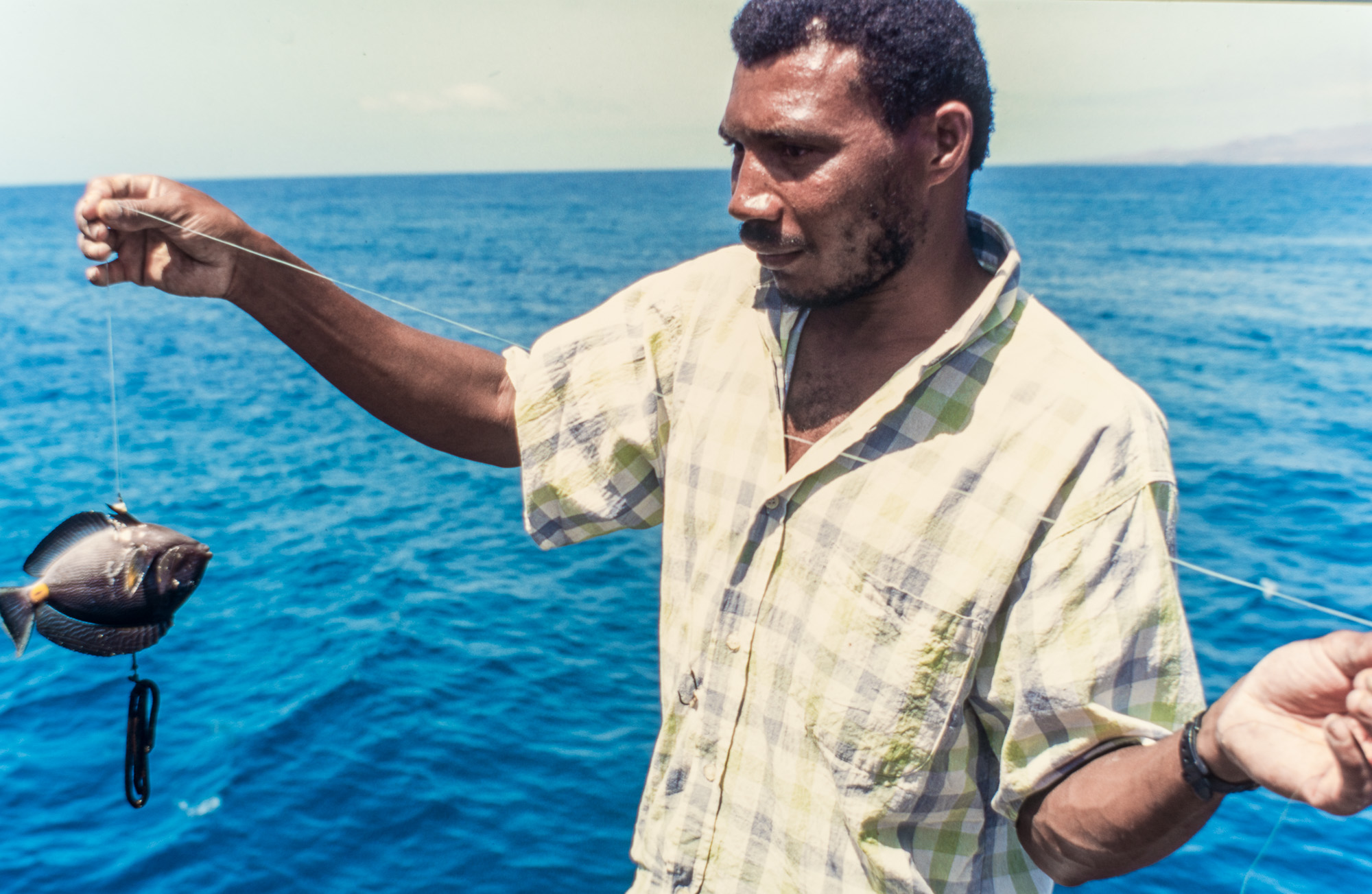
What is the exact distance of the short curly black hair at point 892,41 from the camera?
156 cm

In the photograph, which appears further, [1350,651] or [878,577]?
[878,577]

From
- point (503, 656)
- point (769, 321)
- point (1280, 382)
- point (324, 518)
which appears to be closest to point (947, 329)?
point (769, 321)

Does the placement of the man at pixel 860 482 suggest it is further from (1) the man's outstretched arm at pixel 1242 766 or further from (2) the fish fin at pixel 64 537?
(2) the fish fin at pixel 64 537

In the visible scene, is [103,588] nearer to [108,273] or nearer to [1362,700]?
[108,273]

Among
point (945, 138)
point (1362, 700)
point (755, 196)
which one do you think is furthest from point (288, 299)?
point (1362, 700)

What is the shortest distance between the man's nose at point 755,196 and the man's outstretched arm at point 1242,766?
96cm

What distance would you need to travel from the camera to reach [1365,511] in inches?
489

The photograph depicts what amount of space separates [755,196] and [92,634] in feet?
6.90

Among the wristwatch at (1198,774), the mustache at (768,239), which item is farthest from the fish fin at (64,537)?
the wristwatch at (1198,774)

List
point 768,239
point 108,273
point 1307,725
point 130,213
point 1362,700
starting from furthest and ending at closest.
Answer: point 108,273 < point 130,213 < point 768,239 < point 1307,725 < point 1362,700

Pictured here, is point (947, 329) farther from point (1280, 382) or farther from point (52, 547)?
point (1280, 382)

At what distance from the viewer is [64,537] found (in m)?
2.64

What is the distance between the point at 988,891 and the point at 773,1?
1.50 meters

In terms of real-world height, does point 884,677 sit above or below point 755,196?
below
